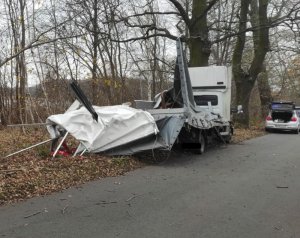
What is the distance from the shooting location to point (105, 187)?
911 cm

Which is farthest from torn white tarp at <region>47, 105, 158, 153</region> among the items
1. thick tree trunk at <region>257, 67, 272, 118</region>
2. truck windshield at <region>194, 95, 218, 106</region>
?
thick tree trunk at <region>257, 67, 272, 118</region>

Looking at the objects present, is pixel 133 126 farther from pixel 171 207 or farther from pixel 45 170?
pixel 171 207

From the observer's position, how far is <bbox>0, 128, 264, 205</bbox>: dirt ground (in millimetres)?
8305

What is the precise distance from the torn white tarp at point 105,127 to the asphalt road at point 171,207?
3.89 feet

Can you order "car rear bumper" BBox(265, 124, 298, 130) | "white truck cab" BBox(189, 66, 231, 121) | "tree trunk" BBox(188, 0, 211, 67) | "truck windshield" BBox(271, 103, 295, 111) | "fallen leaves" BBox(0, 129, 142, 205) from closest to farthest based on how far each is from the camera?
"fallen leaves" BBox(0, 129, 142, 205) → "white truck cab" BBox(189, 66, 231, 121) → "tree trunk" BBox(188, 0, 211, 67) → "car rear bumper" BBox(265, 124, 298, 130) → "truck windshield" BBox(271, 103, 295, 111)

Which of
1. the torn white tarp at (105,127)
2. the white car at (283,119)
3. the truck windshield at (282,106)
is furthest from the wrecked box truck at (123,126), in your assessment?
the truck windshield at (282,106)

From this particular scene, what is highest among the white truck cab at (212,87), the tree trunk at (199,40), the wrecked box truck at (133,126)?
the tree trunk at (199,40)

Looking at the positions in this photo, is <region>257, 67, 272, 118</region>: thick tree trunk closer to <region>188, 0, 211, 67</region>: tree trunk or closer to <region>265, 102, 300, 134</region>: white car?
<region>265, 102, 300, 134</region>: white car

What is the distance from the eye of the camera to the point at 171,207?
295 inches

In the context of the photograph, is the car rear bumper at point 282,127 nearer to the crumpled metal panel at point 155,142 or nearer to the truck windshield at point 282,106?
the truck windshield at point 282,106

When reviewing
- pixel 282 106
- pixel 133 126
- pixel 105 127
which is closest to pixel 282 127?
pixel 282 106

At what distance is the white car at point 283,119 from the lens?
2861 cm

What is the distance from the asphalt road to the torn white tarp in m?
1.19

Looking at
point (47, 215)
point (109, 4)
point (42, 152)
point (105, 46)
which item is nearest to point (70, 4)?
point (109, 4)
